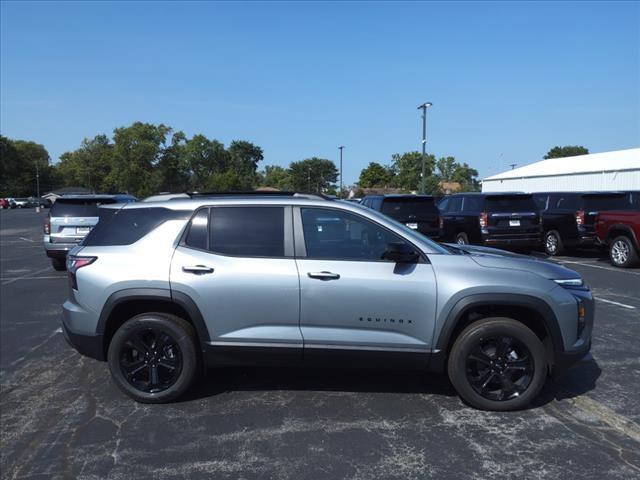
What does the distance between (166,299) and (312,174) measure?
10205cm

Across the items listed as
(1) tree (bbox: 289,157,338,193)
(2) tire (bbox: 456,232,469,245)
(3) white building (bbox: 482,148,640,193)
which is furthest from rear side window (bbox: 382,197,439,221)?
(1) tree (bbox: 289,157,338,193)

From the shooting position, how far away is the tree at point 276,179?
101938mm

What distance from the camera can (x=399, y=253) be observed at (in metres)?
4.05

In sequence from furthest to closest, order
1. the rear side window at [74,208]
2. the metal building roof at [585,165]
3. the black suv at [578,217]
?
the metal building roof at [585,165], the black suv at [578,217], the rear side window at [74,208]

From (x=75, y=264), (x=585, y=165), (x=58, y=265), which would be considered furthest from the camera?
(x=585, y=165)

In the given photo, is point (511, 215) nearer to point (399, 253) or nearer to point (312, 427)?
point (399, 253)

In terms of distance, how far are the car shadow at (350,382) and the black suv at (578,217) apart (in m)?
9.47

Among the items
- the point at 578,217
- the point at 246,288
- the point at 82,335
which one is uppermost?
the point at 578,217

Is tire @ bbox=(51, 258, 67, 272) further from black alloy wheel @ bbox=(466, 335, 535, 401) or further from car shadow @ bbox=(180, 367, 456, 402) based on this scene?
black alloy wheel @ bbox=(466, 335, 535, 401)

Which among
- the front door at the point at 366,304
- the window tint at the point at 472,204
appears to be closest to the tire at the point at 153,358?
the front door at the point at 366,304

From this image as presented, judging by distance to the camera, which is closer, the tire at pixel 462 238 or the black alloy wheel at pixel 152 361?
the black alloy wheel at pixel 152 361

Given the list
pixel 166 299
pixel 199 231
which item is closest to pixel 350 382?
pixel 166 299

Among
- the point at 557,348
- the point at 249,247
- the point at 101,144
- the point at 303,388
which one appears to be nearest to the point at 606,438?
the point at 557,348

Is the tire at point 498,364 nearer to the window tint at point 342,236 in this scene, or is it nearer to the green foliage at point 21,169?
the window tint at point 342,236
